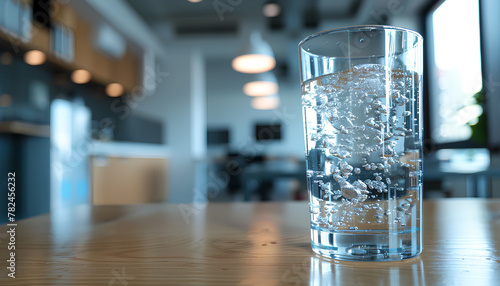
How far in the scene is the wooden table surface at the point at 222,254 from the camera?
26 cm

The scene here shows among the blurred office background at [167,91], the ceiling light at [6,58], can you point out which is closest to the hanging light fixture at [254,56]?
the blurred office background at [167,91]


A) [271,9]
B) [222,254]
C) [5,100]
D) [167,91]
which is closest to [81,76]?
[5,100]

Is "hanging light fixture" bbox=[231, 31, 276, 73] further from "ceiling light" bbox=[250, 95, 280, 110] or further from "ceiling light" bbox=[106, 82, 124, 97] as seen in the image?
"ceiling light" bbox=[250, 95, 280, 110]

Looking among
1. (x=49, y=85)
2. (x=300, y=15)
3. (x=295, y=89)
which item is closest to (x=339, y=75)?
(x=49, y=85)

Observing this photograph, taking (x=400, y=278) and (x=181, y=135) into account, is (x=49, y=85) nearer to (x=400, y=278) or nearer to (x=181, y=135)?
(x=181, y=135)

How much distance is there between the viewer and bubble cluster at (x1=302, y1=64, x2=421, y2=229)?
1.00ft

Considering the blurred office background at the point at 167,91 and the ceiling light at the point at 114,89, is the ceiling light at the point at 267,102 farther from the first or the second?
the ceiling light at the point at 114,89

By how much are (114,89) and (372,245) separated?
5616mm

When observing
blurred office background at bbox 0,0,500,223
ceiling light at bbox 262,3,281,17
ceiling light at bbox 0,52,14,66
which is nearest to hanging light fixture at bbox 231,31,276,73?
blurred office background at bbox 0,0,500,223

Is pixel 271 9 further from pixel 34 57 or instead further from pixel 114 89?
pixel 34 57

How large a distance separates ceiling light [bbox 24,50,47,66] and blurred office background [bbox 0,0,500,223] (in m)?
0.01

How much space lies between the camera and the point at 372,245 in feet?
0.98

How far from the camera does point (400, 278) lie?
253 millimetres

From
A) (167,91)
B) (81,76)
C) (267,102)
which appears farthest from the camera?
(267,102)
